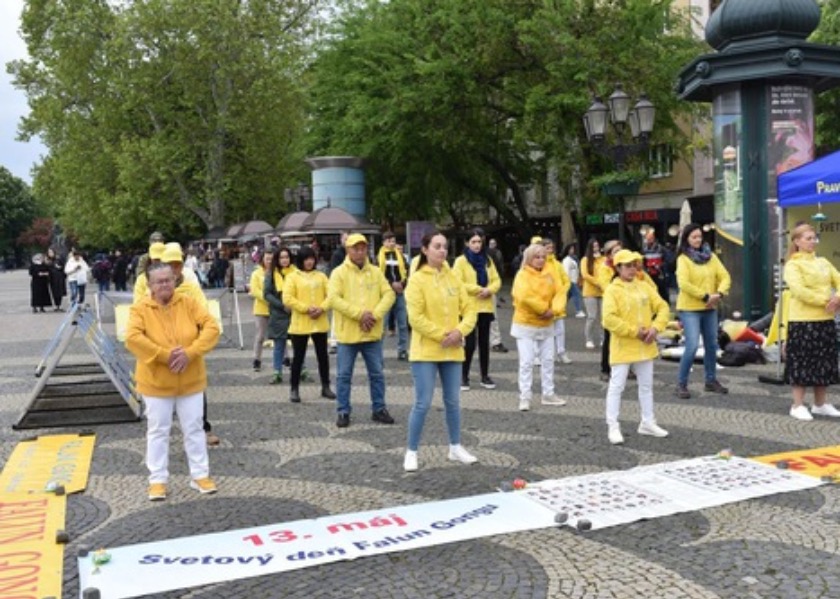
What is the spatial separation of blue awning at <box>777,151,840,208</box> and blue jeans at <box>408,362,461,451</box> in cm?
661

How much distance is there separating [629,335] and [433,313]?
6.04ft

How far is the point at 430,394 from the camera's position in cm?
663

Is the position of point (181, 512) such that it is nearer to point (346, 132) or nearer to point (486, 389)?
point (486, 389)

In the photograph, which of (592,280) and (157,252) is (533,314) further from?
(592,280)

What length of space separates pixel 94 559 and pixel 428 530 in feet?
A: 6.11

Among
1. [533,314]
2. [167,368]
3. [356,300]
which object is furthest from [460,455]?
[533,314]

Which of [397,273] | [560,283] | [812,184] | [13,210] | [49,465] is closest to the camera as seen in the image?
[49,465]

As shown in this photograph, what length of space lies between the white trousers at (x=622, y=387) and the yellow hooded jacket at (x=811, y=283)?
1692 mm

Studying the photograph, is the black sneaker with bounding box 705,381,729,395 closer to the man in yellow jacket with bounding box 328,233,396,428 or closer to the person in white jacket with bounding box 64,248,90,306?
the man in yellow jacket with bounding box 328,233,396,428

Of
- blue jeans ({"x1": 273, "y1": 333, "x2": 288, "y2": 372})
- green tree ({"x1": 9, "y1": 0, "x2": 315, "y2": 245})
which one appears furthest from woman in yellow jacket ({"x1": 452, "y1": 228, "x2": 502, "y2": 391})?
green tree ({"x1": 9, "y1": 0, "x2": 315, "y2": 245})

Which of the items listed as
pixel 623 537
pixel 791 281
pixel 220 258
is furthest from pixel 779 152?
pixel 220 258

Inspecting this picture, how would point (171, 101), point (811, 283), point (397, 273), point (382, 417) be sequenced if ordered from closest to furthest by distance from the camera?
point (811, 283)
point (382, 417)
point (397, 273)
point (171, 101)

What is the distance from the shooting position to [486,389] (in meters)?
10.3

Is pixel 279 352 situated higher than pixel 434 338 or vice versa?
pixel 434 338
